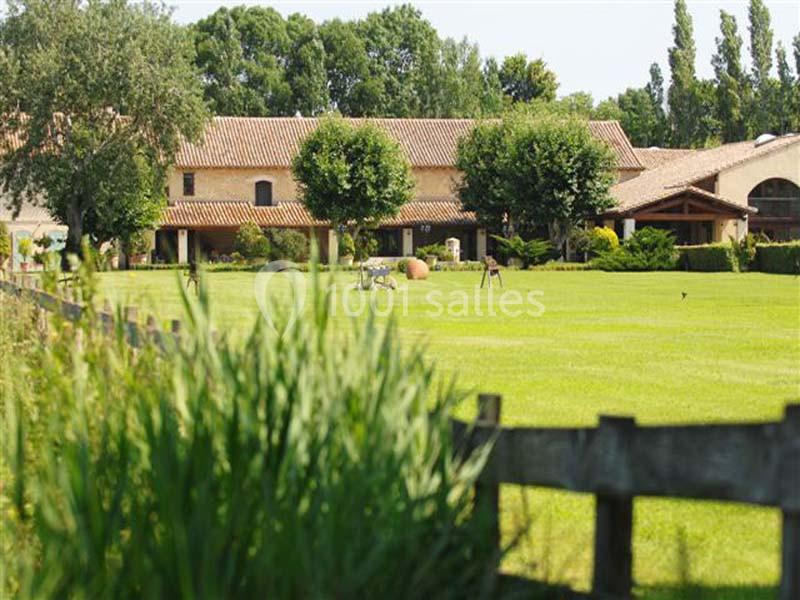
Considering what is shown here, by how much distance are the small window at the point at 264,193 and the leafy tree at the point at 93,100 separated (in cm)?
1344

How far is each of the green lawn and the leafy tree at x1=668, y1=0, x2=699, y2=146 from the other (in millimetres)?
52638

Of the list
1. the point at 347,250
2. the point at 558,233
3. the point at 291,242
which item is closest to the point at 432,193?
the point at 558,233

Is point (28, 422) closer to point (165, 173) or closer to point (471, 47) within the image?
point (165, 173)

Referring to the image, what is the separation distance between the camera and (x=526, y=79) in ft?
314

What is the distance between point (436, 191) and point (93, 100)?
77.0 feet

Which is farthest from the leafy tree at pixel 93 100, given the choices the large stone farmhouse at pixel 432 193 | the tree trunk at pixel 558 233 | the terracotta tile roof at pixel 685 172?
the terracotta tile roof at pixel 685 172

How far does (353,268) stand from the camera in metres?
52.3

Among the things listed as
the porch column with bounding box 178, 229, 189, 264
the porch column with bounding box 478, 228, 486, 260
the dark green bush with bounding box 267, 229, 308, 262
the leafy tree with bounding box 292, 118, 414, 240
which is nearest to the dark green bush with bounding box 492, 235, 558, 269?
the leafy tree with bounding box 292, 118, 414, 240

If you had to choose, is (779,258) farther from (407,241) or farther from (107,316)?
(107,316)

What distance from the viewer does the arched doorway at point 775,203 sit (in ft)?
206

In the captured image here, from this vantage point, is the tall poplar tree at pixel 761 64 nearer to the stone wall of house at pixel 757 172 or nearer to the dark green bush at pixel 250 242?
the stone wall of house at pixel 757 172

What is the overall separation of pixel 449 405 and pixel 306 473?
1.74 feet

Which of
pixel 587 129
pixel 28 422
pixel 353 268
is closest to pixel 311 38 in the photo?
pixel 587 129

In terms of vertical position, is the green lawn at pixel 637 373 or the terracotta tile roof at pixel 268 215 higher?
the terracotta tile roof at pixel 268 215
